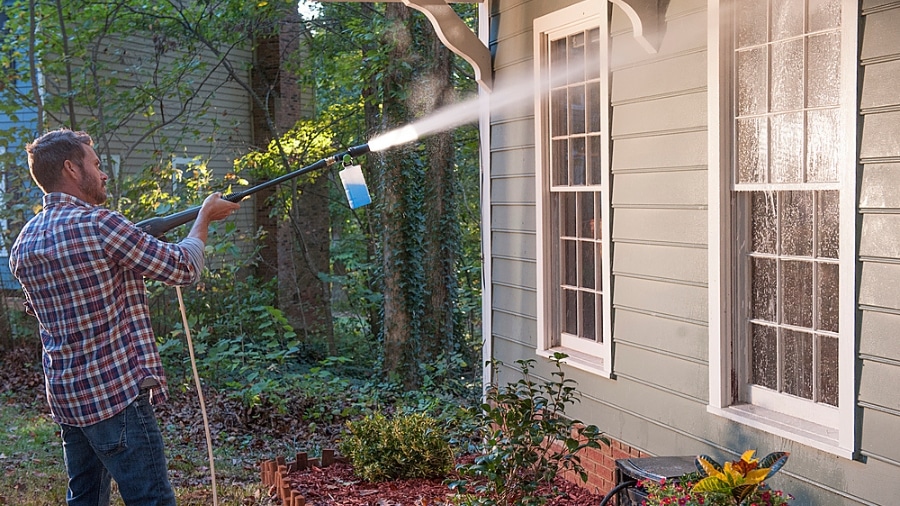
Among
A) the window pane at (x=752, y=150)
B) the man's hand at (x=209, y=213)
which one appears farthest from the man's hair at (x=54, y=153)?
the window pane at (x=752, y=150)

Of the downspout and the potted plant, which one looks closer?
the potted plant

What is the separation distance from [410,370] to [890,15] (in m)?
7.96

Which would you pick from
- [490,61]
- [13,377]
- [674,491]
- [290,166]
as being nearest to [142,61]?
[290,166]

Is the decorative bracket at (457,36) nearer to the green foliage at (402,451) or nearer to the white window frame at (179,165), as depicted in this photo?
the green foliage at (402,451)

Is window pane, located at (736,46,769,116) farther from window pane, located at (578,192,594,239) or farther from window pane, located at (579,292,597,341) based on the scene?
window pane, located at (579,292,597,341)

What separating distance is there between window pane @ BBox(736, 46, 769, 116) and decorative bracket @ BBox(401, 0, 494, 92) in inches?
102

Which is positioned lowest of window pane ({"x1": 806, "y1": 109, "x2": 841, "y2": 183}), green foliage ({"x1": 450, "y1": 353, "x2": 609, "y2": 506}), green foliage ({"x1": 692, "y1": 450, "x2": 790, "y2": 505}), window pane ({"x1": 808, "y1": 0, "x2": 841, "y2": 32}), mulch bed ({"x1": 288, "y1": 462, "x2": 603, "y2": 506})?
mulch bed ({"x1": 288, "y1": 462, "x2": 603, "y2": 506})

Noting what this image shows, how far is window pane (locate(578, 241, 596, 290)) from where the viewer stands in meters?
5.60

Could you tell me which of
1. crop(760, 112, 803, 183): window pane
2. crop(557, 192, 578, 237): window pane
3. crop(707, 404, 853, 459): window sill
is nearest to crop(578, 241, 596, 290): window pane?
crop(557, 192, 578, 237): window pane

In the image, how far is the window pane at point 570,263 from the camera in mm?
5777

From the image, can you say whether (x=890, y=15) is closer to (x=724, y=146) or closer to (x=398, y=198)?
(x=724, y=146)

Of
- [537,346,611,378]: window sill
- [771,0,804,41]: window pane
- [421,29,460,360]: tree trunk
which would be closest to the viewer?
[771,0,804,41]: window pane

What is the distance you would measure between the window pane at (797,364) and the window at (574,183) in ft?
4.69

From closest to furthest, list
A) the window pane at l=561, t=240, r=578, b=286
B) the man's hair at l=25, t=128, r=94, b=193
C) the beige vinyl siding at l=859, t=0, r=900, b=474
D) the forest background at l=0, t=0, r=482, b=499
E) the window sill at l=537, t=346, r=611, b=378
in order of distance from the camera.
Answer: the beige vinyl siding at l=859, t=0, r=900, b=474 < the man's hair at l=25, t=128, r=94, b=193 < the window sill at l=537, t=346, r=611, b=378 < the window pane at l=561, t=240, r=578, b=286 < the forest background at l=0, t=0, r=482, b=499
